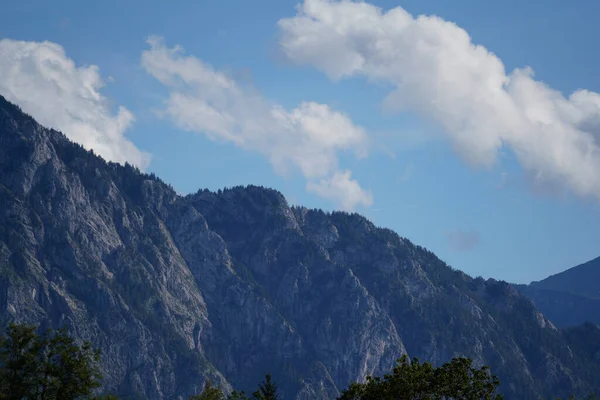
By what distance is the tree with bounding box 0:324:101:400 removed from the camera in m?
141

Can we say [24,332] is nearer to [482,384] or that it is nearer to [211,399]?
[211,399]

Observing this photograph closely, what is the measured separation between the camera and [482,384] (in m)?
140

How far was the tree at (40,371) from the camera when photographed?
141 meters

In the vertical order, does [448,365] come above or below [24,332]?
below

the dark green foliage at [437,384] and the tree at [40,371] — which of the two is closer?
the dark green foliage at [437,384]

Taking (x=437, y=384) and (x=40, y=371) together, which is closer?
(x=437, y=384)

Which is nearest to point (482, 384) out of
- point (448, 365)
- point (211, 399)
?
point (448, 365)

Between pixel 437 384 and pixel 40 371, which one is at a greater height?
pixel 40 371

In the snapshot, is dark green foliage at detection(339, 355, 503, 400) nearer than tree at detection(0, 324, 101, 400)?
Yes

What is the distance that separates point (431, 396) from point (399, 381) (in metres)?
6.40

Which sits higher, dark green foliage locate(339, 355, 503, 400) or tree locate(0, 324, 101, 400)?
tree locate(0, 324, 101, 400)

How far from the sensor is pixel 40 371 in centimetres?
14175

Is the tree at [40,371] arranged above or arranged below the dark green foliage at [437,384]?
above

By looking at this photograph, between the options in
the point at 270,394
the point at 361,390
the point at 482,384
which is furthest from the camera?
the point at 270,394
